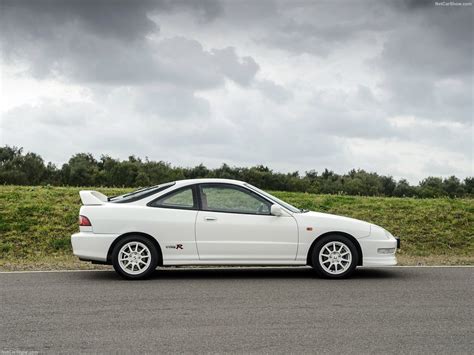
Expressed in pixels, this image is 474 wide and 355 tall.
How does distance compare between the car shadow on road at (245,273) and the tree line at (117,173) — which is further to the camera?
the tree line at (117,173)

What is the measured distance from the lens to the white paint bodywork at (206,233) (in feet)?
34.3

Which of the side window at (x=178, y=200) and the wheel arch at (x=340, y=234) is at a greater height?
the side window at (x=178, y=200)

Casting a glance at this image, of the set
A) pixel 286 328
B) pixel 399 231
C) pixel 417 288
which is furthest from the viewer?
pixel 399 231

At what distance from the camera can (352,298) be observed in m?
8.72

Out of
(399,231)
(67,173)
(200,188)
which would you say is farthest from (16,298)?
(67,173)

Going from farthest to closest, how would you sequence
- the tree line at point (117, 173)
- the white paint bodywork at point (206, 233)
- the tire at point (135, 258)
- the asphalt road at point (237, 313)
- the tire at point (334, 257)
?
1. the tree line at point (117, 173)
2. the tire at point (334, 257)
3. the white paint bodywork at point (206, 233)
4. the tire at point (135, 258)
5. the asphalt road at point (237, 313)

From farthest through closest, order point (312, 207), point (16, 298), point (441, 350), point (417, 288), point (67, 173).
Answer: point (67, 173) → point (312, 207) → point (417, 288) → point (16, 298) → point (441, 350)

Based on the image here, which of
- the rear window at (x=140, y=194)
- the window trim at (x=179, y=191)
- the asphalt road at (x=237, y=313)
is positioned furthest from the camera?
the rear window at (x=140, y=194)

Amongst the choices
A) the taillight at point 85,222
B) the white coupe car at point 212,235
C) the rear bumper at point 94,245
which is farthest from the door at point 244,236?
the taillight at point 85,222

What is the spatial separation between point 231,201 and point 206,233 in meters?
0.74

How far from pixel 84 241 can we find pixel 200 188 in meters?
2.02

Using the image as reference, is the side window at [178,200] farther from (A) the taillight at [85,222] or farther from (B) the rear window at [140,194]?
(A) the taillight at [85,222]

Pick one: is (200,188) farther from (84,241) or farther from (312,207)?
(312,207)

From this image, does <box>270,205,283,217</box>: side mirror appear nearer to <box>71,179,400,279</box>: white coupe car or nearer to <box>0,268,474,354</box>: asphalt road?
<box>71,179,400,279</box>: white coupe car
